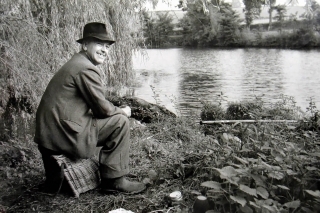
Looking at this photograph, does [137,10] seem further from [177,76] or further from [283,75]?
[283,75]

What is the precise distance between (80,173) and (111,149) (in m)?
0.35

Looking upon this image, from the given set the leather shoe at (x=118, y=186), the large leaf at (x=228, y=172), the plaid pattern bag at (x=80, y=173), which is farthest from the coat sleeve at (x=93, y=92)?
the large leaf at (x=228, y=172)

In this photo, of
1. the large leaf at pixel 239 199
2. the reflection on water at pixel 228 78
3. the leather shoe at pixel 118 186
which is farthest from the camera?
the reflection on water at pixel 228 78

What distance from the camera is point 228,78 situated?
65.0ft

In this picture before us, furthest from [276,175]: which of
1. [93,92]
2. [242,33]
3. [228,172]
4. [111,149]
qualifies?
[242,33]

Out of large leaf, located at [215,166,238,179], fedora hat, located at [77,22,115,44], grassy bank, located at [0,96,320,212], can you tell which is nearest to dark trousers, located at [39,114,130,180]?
grassy bank, located at [0,96,320,212]

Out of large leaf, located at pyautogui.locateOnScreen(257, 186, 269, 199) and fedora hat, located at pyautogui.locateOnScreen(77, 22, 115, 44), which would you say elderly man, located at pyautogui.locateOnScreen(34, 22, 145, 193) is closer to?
fedora hat, located at pyautogui.locateOnScreen(77, 22, 115, 44)

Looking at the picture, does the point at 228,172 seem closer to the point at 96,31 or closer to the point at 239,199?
the point at 239,199

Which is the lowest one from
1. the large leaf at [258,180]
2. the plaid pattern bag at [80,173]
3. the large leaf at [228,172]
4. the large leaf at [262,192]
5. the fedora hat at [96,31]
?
the plaid pattern bag at [80,173]

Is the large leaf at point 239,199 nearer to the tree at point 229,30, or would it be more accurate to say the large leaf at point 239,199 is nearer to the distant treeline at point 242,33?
the distant treeline at point 242,33

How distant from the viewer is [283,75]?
20203 mm

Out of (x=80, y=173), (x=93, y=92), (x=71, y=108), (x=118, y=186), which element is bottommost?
(x=118, y=186)

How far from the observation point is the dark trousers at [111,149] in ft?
10.9

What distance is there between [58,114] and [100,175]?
0.69m
